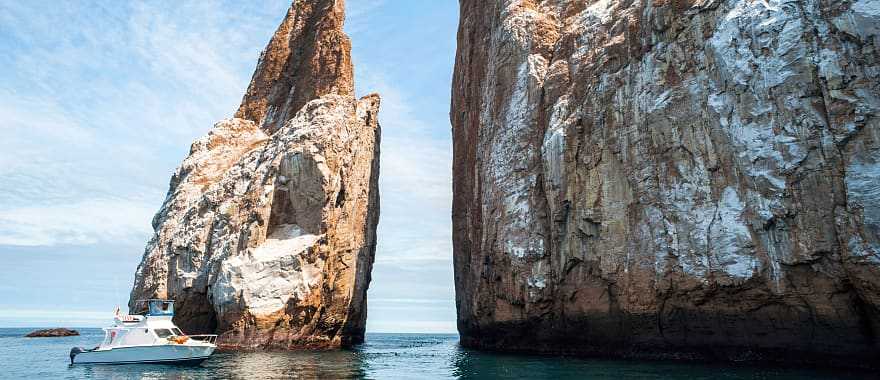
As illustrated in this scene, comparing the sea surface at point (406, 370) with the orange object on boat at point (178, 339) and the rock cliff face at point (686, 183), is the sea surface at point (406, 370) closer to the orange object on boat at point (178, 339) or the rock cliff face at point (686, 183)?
the orange object on boat at point (178, 339)

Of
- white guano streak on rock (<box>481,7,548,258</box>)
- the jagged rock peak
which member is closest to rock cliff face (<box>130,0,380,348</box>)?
the jagged rock peak

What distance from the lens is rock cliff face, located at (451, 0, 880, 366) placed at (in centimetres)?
2219

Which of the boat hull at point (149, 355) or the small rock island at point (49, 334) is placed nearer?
the boat hull at point (149, 355)

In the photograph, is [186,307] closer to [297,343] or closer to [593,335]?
[297,343]

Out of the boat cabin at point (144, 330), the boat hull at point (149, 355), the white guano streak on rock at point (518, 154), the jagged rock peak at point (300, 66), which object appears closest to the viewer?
the boat hull at point (149, 355)

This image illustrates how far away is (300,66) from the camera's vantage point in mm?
53656

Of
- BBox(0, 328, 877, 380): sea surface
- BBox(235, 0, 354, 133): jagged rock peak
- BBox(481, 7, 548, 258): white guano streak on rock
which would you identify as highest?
BBox(235, 0, 354, 133): jagged rock peak

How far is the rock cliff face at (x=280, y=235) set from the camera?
118ft

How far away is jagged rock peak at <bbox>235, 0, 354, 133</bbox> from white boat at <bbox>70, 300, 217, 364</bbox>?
23721 millimetres

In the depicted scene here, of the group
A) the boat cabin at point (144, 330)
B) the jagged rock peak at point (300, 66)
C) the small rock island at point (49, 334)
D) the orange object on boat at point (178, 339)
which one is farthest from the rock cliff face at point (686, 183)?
the small rock island at point (49, 334)

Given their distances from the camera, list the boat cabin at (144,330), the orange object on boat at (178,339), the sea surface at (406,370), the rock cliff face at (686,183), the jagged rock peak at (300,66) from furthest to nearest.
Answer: the jagged rock peak at (300,66) < the boat cabin at (144,330) < the orange object on boat at (178,339) < the rock cliff face at (686,183) < the sea surface at (406,370)

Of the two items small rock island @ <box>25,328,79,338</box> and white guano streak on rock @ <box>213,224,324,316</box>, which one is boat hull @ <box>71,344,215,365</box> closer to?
white guano streak on rock @ <box>213,224,324,316</box>

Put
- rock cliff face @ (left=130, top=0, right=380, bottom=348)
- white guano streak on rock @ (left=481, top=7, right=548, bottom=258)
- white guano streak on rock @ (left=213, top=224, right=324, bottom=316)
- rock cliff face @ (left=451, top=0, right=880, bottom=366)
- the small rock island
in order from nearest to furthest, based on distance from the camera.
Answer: rock cliff face @ (left=451, top=0, right=880, bottom=366), white guano streak on rock @ (left=481, top=7, right=548, bottom=258), white guano streak on rock @ (left=213, top=224, right=324, bottom=316), rock cliff face @ (left=130, top=0, right=380, bottom=348), the small rock island

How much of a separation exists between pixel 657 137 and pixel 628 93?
294cm
